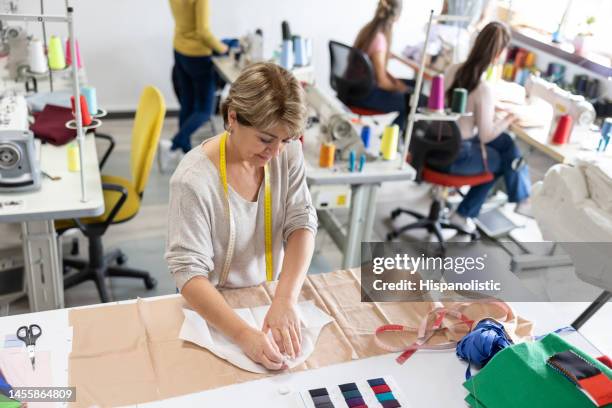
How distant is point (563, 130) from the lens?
3.22 m

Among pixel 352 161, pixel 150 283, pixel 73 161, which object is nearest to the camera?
pixel 73 161

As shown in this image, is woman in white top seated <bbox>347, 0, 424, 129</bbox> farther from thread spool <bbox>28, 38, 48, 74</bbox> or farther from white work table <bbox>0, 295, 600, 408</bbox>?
white work table <bbox>0, 295, 600, 408</bbox>

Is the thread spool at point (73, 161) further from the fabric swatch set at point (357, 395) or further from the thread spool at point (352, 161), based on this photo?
the fabric swatch set at point (357, 395)

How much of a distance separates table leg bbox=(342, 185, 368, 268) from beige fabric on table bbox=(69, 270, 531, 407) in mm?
1155

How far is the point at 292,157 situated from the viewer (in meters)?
1.69

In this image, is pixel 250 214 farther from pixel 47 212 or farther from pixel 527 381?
pixel 47 212

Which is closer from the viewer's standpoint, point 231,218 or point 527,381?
point 527,381

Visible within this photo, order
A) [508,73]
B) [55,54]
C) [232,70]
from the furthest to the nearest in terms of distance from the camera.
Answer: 1. [508,73]
2. [232,70]
3. [55,54]

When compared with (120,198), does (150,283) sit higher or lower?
lower

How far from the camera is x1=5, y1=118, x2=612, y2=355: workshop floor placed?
9.45ft

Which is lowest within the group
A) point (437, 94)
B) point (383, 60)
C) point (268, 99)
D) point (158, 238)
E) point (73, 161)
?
point (158, 238)

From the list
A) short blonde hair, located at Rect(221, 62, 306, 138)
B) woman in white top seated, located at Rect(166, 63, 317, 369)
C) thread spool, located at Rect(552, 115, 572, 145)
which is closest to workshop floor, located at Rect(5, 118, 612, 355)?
thread spool, located at Rect(552, 115, 572, 145)

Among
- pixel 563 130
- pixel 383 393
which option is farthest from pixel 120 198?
pixel 563 130

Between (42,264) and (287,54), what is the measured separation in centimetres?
215
